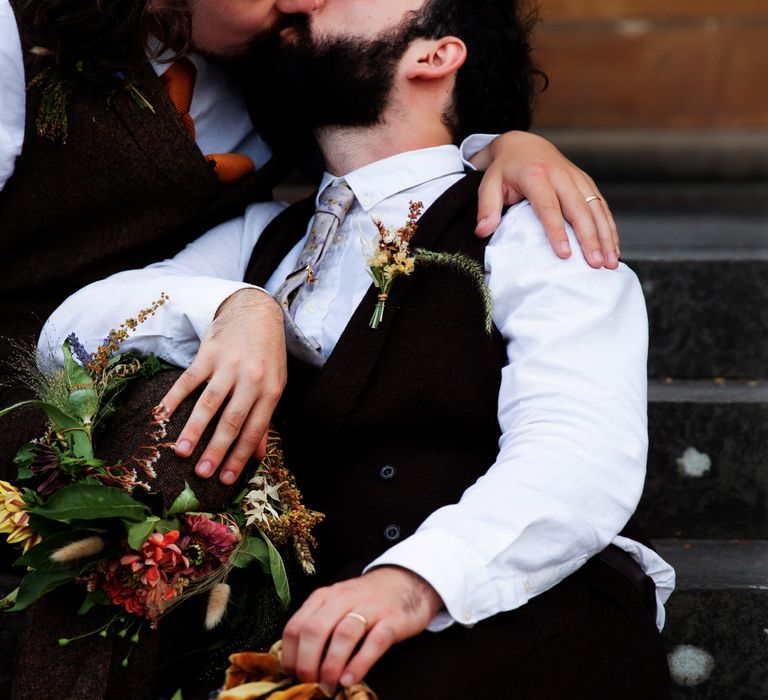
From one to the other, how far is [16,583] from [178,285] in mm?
702

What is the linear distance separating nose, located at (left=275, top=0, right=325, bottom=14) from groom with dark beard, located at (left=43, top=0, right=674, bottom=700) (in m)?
0.03

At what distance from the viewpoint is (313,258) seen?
2.23 m

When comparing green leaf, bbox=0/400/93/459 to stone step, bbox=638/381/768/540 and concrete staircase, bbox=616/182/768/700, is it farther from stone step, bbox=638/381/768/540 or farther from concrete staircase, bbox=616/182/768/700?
stone step, bbox=638/381/768/540

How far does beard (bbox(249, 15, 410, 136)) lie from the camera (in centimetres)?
230

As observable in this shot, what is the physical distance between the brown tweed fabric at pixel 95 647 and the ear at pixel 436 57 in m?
1.09

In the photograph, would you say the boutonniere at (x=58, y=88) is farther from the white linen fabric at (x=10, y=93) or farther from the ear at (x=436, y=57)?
the ear at (x=436, y=57)

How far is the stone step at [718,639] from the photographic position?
225cm

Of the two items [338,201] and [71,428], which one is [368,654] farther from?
[338,201]

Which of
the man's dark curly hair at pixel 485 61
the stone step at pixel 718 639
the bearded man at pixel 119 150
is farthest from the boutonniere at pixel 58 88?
the stone step at pixel 718 639

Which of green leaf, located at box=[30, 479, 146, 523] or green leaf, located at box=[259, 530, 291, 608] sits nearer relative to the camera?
green leaf, located at box=[30, 479, 146, 523]

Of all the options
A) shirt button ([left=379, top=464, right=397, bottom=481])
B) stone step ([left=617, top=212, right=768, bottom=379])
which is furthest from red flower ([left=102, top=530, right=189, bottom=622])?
stone step ([left=617, top=212, right=768, bottom=379])

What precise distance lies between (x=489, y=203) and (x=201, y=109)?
86 cm

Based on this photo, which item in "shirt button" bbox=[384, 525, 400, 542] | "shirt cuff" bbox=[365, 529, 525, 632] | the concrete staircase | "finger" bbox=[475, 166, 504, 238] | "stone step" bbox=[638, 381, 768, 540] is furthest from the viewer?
"stone step" bbox=[638, 381, 768, 540]

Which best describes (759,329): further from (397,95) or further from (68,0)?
(68,0)
